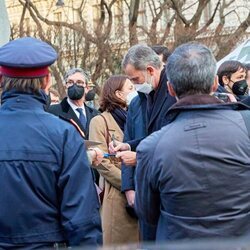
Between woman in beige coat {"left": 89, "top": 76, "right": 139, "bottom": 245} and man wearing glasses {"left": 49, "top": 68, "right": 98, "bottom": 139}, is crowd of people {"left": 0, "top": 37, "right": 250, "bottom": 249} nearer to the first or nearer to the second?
woman in beige coat {"left": 89, "top": 76, "right": 139, "bottom": 245}

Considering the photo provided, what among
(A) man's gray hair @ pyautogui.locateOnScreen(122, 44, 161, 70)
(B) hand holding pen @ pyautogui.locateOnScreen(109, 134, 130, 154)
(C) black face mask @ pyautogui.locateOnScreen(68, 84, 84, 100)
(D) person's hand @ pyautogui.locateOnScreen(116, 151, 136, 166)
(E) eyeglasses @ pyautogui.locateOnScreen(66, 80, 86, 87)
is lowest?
(C) black face mask @ pyautogui.locateOnScreen(68, 84, 84, 100)

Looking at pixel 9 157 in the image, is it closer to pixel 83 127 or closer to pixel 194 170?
pixel 194 170

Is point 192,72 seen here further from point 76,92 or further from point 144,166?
point 76,92

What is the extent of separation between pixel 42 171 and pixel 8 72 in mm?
525

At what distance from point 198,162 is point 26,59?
0.96 meters

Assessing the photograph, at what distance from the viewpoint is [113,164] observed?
552cm

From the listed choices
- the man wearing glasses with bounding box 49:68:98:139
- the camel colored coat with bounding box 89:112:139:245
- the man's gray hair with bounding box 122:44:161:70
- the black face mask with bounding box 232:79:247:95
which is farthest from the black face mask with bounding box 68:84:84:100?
the man's gray hair with bounding box 122:44:161:70

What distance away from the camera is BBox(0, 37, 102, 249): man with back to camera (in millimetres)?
3006

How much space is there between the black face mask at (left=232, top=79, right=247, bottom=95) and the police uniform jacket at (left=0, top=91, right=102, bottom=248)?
3.34 metres

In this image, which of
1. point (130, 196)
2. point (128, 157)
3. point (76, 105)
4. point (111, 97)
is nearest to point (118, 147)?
point (128, 157)

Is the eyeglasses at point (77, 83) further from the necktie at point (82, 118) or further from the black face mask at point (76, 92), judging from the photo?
the necktie at point (82, 118)

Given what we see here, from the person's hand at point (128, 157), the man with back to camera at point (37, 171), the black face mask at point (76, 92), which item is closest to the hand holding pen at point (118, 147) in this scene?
the person's hand at point (128, 157)

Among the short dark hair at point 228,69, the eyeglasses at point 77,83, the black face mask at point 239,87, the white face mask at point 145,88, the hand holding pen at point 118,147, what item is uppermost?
the white face mask at point 145,88

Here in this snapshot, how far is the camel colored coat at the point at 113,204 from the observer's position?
537 centimetres
